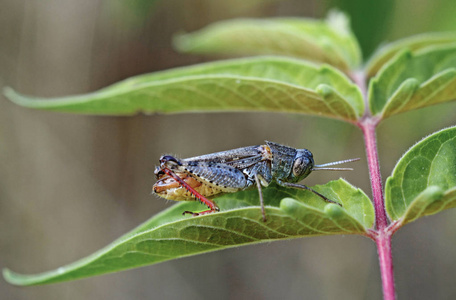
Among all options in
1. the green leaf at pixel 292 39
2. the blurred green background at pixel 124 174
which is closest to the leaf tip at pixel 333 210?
the green leaf at pixel 292 39

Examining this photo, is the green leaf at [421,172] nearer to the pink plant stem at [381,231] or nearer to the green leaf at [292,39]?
the pink plant stem at [381,231]

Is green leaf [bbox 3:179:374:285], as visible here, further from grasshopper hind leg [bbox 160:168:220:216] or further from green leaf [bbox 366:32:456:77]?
green leaf [bbox 366:32:456:77]

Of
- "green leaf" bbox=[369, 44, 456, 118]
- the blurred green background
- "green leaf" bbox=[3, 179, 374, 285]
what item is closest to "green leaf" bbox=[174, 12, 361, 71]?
"green leaf" bbox=[369, 44, 456, 118]

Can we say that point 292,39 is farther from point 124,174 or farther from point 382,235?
point 124,174

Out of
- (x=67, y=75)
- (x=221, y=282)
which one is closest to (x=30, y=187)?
(x=67, y=75)

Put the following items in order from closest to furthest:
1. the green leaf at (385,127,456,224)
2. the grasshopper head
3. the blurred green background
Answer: the green leaf at (385,127,456,224), the grasshopper head, the blurred green background

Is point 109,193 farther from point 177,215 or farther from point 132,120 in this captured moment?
point 177,215
